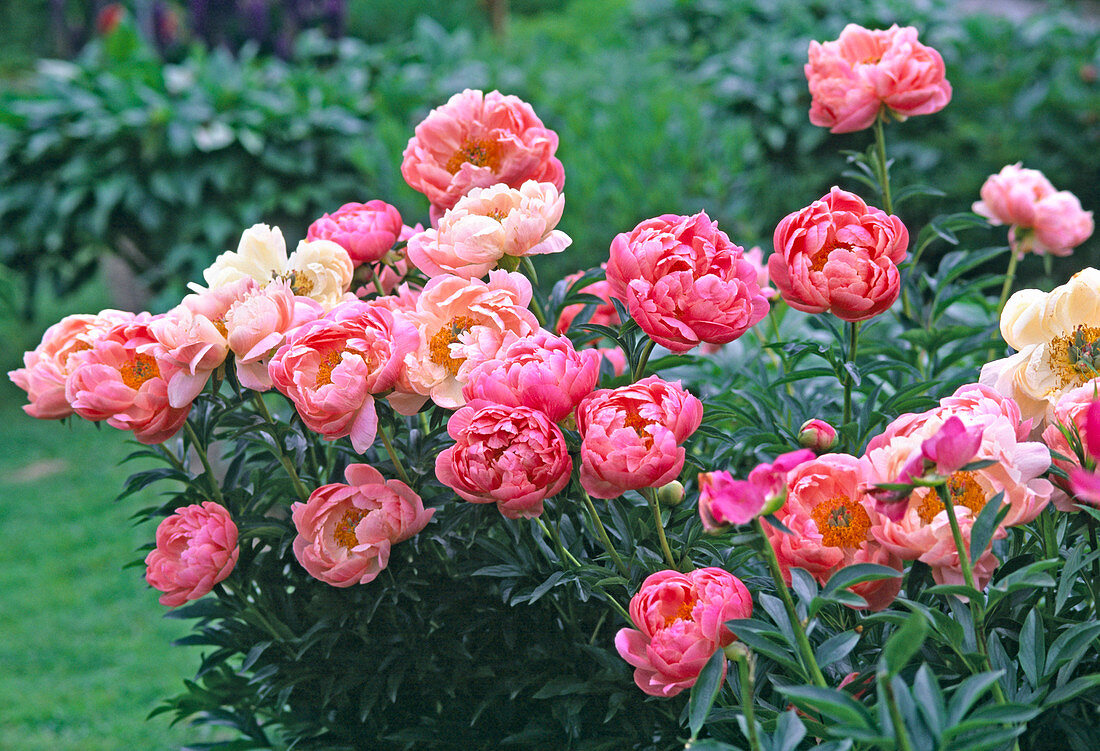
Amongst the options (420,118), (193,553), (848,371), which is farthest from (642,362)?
(420,118)

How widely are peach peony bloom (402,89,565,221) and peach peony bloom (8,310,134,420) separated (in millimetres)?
386

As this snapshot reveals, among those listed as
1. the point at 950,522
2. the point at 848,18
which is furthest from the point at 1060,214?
the point at 848,18

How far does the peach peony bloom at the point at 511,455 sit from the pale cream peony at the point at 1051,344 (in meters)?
0.43

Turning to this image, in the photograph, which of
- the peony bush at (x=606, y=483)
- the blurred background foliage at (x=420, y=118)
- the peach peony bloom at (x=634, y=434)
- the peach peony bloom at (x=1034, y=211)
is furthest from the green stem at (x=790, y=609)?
the blurred background foliage at (x=420, y=118)

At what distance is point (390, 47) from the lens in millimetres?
5285

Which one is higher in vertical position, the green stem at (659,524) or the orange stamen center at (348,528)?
the green stem at (659,524)

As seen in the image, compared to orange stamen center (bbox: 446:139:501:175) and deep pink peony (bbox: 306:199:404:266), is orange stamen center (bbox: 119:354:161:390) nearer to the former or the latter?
deep pink peony (bbox: 306:199:404:266)

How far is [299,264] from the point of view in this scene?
1.15m

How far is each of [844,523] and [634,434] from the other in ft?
0.62

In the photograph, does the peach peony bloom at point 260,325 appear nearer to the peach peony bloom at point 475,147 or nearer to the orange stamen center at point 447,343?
Answer: the orange stamen center at point 447,343

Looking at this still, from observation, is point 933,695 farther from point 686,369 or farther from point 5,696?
point 5,696

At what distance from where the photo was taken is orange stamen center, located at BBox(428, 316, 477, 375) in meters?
0.99

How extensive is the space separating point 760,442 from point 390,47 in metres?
4.61

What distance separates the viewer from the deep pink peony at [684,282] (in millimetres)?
930
